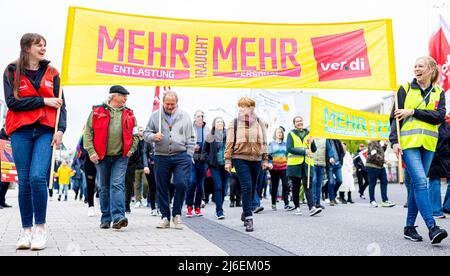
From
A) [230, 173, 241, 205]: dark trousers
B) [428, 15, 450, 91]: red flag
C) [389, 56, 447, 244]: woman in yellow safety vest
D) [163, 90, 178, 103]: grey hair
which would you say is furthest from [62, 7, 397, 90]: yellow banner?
[230, 173, 241, 205]: dark trousers

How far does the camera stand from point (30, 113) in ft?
16.5

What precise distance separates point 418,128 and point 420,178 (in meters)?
0.59

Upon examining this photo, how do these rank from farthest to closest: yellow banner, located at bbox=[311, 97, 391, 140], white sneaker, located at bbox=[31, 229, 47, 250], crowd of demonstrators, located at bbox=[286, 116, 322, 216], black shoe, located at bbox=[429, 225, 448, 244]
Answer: yellow banner, located at bbox=[311, 97, 391, 140], crowd of demonstrators, located at bbox=[286, 116, 322, 216], black shoe, located at bbox=[429, 225, 448, 244], white sneaker, located at bbox=[31, 229, 47, 250]

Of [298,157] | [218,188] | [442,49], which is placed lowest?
[218,188]

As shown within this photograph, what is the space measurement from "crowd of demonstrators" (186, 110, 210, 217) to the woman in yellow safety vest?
488 cm

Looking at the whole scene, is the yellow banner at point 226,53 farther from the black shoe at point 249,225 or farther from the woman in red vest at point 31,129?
the black shoe at point 249,225

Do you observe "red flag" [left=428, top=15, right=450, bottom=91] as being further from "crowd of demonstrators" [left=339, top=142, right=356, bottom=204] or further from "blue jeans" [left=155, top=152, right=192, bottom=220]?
"crowd of demonstrators" [left=339, top=142, right=356, bottom=204]

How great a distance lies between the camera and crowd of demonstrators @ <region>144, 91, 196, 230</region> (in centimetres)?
717

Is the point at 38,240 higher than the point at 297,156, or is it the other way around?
the point at 297,156

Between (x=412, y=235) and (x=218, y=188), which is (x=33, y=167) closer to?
(x=412, y=235)

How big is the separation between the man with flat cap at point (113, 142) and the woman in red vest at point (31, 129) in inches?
65.1

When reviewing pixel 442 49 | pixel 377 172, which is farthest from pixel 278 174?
pixel 442 49
